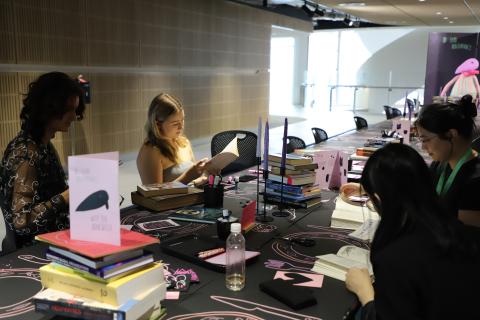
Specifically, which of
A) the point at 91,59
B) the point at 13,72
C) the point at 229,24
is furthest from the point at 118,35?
the point at 229,24

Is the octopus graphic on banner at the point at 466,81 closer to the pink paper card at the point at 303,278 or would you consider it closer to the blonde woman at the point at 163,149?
the blonde woman at the point at 163,149

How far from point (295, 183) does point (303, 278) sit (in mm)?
931

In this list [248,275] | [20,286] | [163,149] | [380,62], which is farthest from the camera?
[380,62]

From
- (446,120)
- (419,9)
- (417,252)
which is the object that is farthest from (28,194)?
(419,9)

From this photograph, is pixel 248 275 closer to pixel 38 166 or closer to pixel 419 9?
pixel 38 166

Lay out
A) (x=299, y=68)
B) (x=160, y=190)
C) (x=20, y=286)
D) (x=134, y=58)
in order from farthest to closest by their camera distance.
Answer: (x=299, y=68) < (x=134, y=58) < (x=160, y=190) < (x=20, y=286)

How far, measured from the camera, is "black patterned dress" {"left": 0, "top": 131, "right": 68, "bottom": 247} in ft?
6.48

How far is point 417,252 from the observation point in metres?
1.13

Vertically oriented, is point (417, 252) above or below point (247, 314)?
above

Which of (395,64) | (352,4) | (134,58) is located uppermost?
(352,4)

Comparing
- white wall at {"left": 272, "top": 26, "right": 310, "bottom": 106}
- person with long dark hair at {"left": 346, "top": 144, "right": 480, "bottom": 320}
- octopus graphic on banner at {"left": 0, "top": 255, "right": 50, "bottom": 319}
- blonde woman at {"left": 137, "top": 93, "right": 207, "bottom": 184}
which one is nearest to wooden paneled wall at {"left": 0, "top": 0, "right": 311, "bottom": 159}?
blonde woman at {"left": 137, "top": 93, "right": 207, "bottom": 184}

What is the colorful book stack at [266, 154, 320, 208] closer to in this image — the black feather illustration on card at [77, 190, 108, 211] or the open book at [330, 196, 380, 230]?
the open book at [330, 196, 380, 230]

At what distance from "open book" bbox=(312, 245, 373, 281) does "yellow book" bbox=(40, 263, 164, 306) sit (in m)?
0.62

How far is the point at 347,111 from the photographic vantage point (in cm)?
1620
